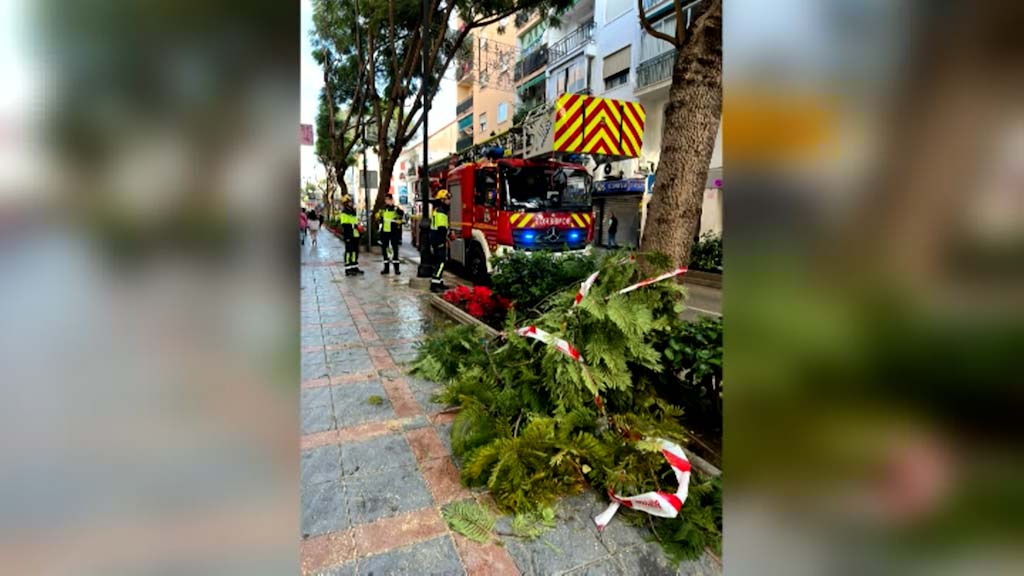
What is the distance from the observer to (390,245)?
40.5 ft

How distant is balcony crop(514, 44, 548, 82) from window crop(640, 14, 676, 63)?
842 centimetres

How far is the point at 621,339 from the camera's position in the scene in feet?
10.2

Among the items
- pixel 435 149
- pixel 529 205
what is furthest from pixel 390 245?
pixel 435 149

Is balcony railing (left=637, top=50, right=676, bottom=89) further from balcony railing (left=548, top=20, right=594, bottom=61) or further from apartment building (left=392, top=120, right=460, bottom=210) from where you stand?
apartment building (left=392, top=120, right=460, bottom=210)

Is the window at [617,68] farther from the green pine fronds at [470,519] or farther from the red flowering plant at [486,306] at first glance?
the green pine fronds at [470,519]

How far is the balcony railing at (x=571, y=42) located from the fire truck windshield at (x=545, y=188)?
16.2 meters

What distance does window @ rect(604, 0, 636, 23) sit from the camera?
2092cm

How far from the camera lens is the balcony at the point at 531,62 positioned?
90.0ft

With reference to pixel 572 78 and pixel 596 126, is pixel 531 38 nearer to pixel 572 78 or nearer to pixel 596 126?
pixel 572 78

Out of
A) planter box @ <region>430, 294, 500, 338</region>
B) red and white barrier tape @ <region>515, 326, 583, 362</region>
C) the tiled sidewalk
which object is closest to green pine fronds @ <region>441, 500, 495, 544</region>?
the tiled sidewalk
